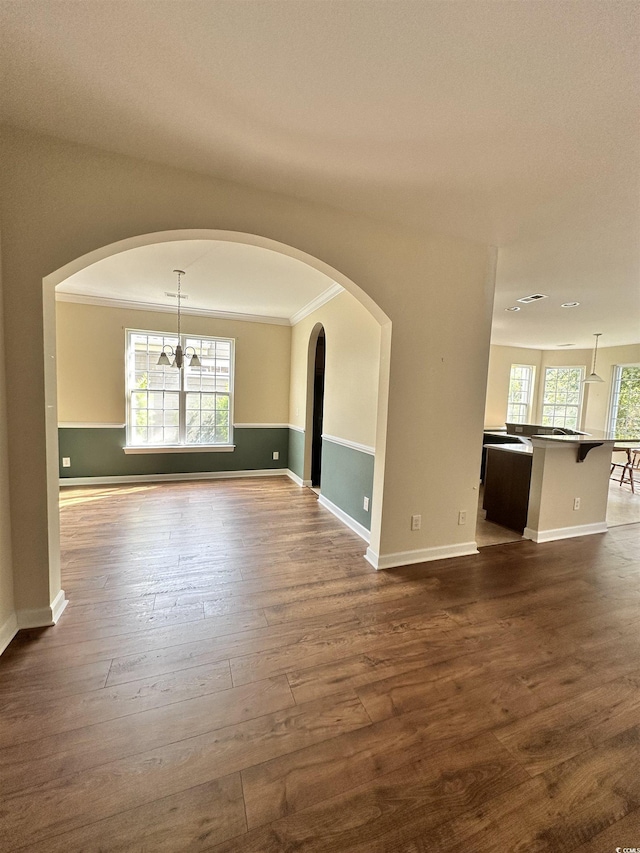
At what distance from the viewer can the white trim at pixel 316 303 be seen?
385 centimetres

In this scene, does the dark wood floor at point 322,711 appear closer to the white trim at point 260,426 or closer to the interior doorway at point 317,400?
the interior doorway at point 317,400

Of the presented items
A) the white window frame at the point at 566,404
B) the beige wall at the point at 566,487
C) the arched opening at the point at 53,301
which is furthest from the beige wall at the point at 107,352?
the white window frame at the point at 566,404

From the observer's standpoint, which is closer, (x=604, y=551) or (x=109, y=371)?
(x=604, y=551)

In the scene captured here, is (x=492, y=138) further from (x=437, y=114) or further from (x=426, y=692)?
(x=426, y=692)

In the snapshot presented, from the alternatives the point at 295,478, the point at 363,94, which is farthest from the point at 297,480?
the point at 363,94

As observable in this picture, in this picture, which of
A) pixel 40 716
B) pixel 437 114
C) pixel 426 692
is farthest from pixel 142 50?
pixel 426 692

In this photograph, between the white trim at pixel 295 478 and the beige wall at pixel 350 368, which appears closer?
the beige wall at pixel 350 368

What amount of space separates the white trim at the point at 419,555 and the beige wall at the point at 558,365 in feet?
18.8

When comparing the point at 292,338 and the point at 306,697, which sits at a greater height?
the point at 292,338

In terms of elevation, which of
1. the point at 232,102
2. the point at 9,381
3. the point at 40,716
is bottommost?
the point at 40,716

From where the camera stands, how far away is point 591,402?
7.75 m

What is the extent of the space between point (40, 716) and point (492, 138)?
3.24 metres

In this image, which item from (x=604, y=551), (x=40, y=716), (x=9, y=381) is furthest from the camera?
(x=604, y=551)

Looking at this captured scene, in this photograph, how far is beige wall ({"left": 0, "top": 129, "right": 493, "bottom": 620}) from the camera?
5.71ft
